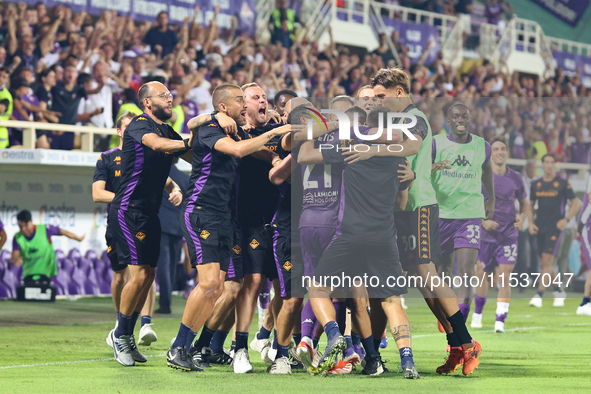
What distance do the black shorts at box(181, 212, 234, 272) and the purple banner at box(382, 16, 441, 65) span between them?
781 inches

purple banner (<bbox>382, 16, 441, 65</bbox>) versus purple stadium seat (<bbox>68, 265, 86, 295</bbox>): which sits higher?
purple banner (<bbox>382, 16, 441, 65</bbox>)

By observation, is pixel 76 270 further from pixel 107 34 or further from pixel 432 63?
pixel 432 63

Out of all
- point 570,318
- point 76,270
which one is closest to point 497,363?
point 570,318

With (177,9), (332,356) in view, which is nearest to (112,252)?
(332,356)

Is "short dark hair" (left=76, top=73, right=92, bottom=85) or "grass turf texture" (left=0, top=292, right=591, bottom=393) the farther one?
"short dark hair" (left=76, top=73, right=92, bottom=85)

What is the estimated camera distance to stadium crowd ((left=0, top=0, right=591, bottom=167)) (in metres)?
15.1

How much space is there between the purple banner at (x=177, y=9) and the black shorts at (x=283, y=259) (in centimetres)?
1130

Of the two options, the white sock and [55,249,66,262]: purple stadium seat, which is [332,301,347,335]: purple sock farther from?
[55,249,66,262]: purple stadium seat

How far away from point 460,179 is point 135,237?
10.7 ft

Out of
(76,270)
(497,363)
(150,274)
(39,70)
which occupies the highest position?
(39,70)

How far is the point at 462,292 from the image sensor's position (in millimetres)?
10141

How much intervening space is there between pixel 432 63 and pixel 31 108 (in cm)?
1486

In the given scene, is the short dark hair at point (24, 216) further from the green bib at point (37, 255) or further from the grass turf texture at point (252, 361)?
the grass turf texture at point (252, 361)

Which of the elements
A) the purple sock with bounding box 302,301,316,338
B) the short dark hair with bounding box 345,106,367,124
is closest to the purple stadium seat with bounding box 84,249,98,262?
the purple sock with bounding box 302,301,316,338
